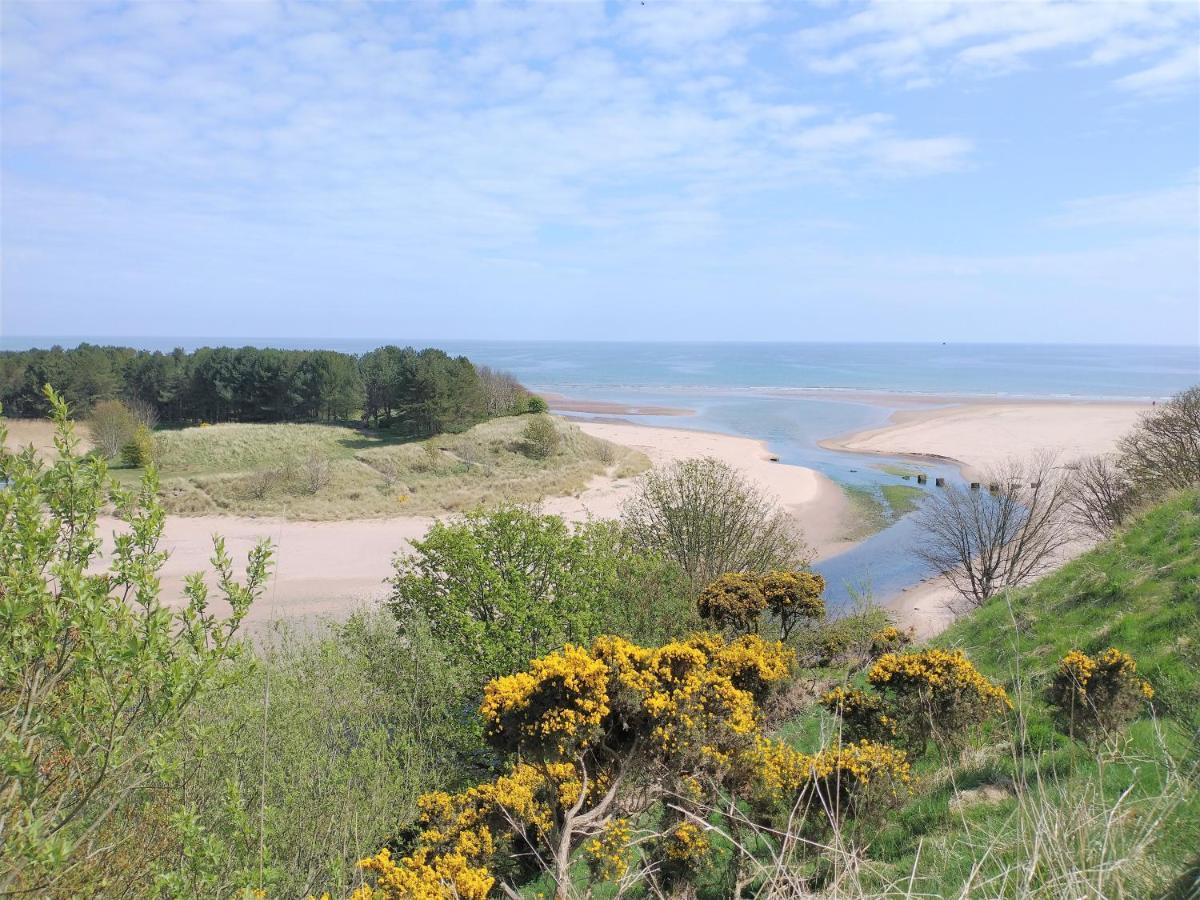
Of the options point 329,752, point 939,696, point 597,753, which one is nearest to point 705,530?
point 939,696

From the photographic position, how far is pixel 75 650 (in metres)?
4.03

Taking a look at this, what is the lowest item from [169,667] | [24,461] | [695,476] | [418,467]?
[418,467]

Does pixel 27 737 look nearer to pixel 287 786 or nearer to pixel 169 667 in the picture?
pixel 169 667

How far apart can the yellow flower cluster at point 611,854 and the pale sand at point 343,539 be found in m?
13.2

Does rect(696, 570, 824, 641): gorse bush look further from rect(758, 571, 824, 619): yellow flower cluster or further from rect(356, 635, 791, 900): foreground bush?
rect(356, 635, 791, 900): foreground bush

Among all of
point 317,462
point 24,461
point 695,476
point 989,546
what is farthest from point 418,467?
point 24,461

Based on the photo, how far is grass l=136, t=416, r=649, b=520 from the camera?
44000 mm

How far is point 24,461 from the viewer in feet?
12.8

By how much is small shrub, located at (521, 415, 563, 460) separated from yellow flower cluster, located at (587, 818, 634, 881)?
48319 mm

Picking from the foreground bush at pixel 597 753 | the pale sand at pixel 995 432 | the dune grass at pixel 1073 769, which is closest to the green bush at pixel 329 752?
the foreground bush at pixel 597 753

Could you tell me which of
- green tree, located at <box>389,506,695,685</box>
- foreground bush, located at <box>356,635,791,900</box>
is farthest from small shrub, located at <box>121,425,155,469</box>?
foreground bush, located at <box>356,635,791,900</box>

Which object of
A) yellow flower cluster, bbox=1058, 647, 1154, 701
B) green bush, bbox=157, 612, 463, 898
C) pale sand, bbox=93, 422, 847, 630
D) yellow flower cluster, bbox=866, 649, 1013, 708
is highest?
yellow flower cluster, bbox=1058, 647, 1154, 701

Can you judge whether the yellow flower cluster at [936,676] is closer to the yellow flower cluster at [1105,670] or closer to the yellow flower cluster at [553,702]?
the yellow flower cluster at [1105,670]

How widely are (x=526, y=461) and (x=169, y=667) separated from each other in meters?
51.4
